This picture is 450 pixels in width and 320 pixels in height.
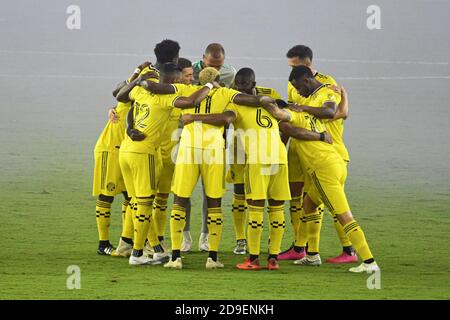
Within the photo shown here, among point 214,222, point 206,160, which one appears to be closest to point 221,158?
point 206,160

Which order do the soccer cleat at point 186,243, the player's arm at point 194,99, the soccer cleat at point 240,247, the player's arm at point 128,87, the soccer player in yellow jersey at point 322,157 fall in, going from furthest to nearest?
the soccer cleat at point 186,243 → the soccer cleat at point 240,247 → the player's arm at point 128,87 → the soccer player in yellow jersey at point 322,157 → the player's arm at point 194,99

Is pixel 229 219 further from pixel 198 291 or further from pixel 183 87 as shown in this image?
pixel 198 291

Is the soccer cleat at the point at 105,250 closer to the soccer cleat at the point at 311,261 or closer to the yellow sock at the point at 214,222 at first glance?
the yellow sock at the point at 214,222

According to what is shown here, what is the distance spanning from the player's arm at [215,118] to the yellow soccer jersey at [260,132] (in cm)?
7

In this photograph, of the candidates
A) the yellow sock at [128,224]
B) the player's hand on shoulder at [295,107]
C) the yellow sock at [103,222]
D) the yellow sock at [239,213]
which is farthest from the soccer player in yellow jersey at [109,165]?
the player's hand on shoulder at [295,107]

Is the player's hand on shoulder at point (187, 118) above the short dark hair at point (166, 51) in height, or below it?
below

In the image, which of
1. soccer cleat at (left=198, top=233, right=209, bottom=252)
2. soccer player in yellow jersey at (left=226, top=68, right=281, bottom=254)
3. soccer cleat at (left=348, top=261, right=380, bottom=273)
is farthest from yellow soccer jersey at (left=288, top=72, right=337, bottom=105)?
soccer cleat at (left=348, top=261, right=380, bottom=273)

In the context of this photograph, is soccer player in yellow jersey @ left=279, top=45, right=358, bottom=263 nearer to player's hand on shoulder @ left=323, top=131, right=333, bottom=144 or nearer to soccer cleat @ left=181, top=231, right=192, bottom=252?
player's hand on shoulder @ left=323, top=131, right=333, bottom=144

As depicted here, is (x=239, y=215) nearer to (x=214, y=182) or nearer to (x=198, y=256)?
(x=198, y=256)

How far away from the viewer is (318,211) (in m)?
11.3

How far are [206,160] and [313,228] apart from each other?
1.24 metres

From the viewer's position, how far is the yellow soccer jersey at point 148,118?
1093 centimetres

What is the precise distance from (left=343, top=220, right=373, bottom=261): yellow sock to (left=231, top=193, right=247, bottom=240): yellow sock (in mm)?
1411

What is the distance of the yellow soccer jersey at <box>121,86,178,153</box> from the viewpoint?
10.9 meters
